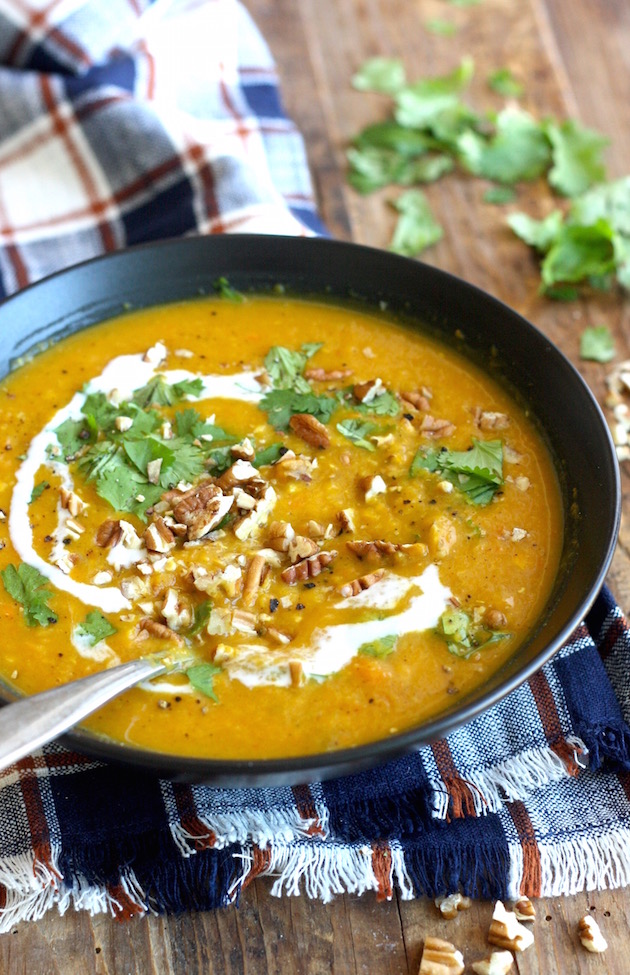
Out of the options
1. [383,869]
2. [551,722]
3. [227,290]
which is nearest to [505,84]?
[227,290]

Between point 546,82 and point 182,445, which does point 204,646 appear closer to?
point 182,445

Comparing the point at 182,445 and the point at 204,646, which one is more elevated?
the point at 182,445

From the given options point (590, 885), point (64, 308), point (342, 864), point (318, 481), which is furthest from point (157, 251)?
point (590, 885)

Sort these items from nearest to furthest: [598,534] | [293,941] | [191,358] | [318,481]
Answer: [293,941], [598,534], [318,481], [191,358]

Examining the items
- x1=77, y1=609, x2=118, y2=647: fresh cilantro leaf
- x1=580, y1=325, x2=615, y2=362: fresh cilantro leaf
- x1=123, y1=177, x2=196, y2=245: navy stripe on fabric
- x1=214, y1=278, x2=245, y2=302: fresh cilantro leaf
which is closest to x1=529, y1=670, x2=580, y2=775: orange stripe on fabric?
x1=77, y1=609, x2=118, y2=647: fresh cilantro leaf

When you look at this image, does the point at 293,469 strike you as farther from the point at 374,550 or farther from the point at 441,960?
the point at 441,960
